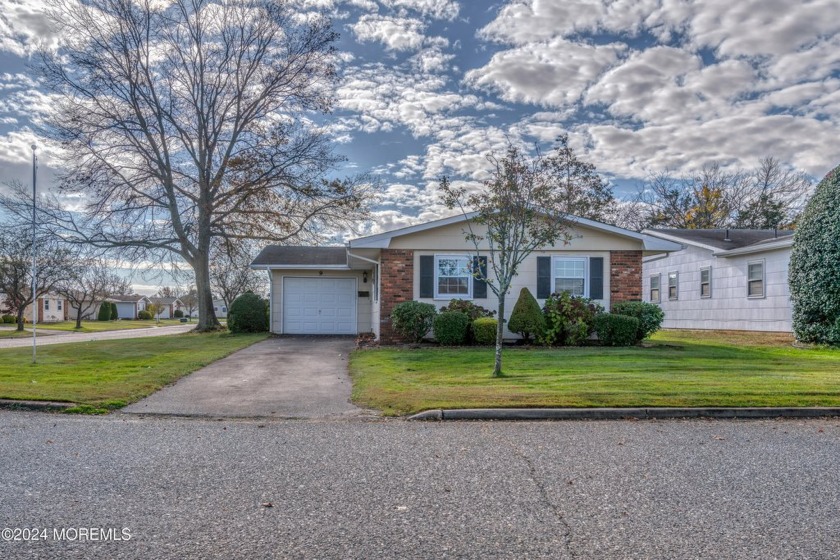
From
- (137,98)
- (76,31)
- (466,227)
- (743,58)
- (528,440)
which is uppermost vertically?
(76,31)

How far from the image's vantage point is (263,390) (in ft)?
29.8

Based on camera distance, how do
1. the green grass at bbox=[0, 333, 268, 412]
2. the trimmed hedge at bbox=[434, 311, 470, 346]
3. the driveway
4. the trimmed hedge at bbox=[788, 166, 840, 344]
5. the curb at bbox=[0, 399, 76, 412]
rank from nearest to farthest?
the curb at bbox=[0, 399, 76, 412]
the green grass at bbox=[0, 333, 268, 412]
the trimmed hedge at bbox=[788, 166, 840, 344]
the trimmed hedge at bbox=[434, 311, 470, 346]
the driveway

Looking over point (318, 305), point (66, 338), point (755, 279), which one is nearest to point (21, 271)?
point (66, 338)

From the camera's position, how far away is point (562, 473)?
185 inches

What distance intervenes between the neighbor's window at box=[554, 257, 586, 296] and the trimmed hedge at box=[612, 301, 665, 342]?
49.1 inches

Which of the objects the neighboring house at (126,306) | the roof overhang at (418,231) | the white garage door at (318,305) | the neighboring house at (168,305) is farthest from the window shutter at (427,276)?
the neighboring house at (168,305)

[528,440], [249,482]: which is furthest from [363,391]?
[249,482]

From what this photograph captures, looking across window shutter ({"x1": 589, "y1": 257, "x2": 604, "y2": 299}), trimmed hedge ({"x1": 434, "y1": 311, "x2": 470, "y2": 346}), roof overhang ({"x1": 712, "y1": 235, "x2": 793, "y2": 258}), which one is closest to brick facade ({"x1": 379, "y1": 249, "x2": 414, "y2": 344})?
trimmed hedge ({"x1": 434, "y1": 311, "x2": 470, "y2": 346})

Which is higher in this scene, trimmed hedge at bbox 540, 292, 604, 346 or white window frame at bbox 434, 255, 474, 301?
white window frame at bbox 434, 255, 474, 301

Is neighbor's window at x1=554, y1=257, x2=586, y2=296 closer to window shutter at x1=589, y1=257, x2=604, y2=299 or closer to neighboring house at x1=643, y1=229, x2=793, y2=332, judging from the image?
window shutter at x1=589, y1=257, x2=604, y2=299

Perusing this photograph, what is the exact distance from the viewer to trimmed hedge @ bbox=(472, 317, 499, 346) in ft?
49.5

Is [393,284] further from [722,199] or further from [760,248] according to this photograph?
[722,199]

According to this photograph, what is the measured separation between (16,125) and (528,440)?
20773 mm

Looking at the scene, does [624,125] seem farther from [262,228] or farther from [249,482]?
[249,482]
